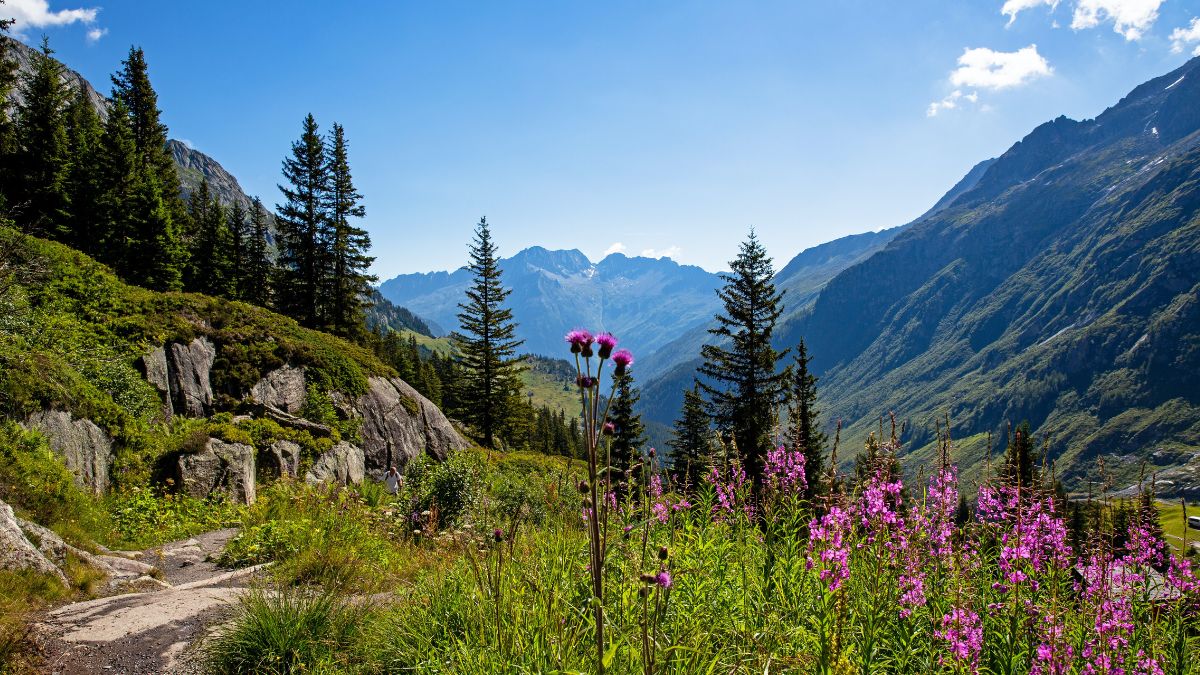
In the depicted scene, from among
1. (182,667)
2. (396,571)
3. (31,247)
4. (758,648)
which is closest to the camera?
(758,648)

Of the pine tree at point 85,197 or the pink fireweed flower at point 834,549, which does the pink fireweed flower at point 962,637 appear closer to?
the pink fireweed flower at point 834,549

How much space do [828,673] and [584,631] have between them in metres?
1.48

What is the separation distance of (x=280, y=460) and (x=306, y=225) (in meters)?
23.5

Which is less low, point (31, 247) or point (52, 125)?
point (52, 125)

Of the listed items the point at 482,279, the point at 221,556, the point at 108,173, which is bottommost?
the point at 221,556

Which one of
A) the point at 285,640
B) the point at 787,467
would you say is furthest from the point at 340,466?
the point at 787,467

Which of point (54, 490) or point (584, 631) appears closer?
point (584, 631)

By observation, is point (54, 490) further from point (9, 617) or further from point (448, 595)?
point (448, 595)

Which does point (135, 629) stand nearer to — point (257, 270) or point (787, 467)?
point (787, 467)

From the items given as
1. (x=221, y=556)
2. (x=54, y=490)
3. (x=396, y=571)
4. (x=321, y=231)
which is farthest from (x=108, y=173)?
(x=396, y=571)

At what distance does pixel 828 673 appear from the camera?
259cm

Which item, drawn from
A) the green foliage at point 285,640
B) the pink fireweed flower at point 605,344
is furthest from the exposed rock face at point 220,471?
the pink fireweed flower at point 605,344

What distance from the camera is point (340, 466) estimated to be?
722 inches

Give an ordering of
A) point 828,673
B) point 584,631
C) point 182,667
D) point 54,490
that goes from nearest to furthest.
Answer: point 828,673 < point 584,631 < point 182,667 < point 54,490
